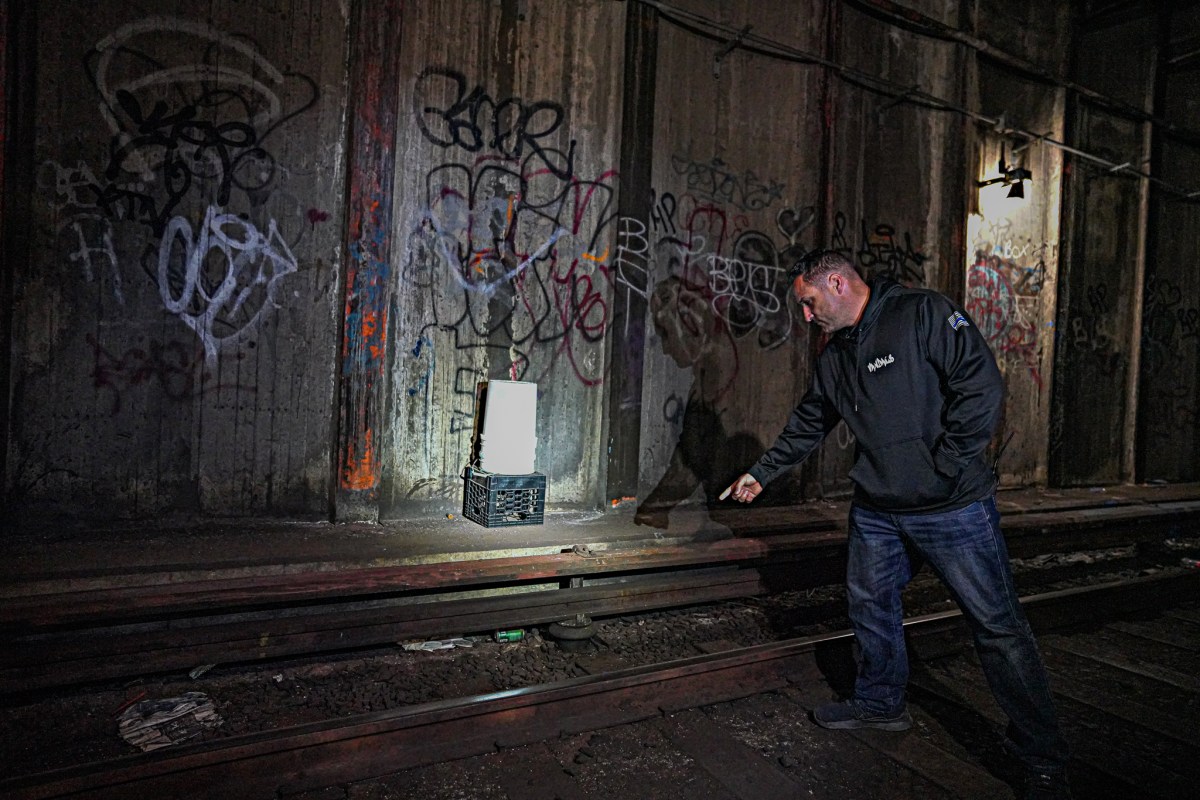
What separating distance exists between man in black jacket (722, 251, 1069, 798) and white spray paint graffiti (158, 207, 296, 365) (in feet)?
14.0

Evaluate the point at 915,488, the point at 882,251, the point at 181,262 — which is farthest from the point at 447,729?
the point at 882,251

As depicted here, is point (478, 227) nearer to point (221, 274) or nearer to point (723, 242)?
point (221, 274)

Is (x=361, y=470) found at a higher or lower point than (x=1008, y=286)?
lower

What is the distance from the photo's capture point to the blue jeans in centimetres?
291

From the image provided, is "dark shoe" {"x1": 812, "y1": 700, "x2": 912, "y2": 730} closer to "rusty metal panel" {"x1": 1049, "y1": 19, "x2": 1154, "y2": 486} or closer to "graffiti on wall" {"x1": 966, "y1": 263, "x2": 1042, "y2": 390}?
"graffiti on wall" {"x1": 966, "y1": 263, "x2": 1042, "y2": 390}

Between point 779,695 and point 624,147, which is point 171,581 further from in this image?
point 624,147

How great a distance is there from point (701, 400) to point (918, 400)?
4665 mm

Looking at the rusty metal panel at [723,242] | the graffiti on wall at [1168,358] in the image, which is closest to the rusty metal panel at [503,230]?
the rusty metal panel at [723,242]

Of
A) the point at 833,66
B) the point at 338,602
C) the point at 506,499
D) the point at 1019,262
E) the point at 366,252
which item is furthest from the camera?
the point at 1019,262

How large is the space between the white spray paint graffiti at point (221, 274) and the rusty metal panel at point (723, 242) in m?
3.31

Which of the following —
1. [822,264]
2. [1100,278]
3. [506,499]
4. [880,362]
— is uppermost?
[1100,278]

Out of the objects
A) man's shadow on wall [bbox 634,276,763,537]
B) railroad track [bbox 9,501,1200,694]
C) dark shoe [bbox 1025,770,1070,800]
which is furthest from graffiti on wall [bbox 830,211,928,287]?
dark shoe [bbox 1025,770,1070,800]

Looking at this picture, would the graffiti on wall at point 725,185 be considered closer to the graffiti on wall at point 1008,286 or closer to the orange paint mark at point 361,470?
the graffiti on wall at point 1008,286

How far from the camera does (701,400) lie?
25.5 feet
